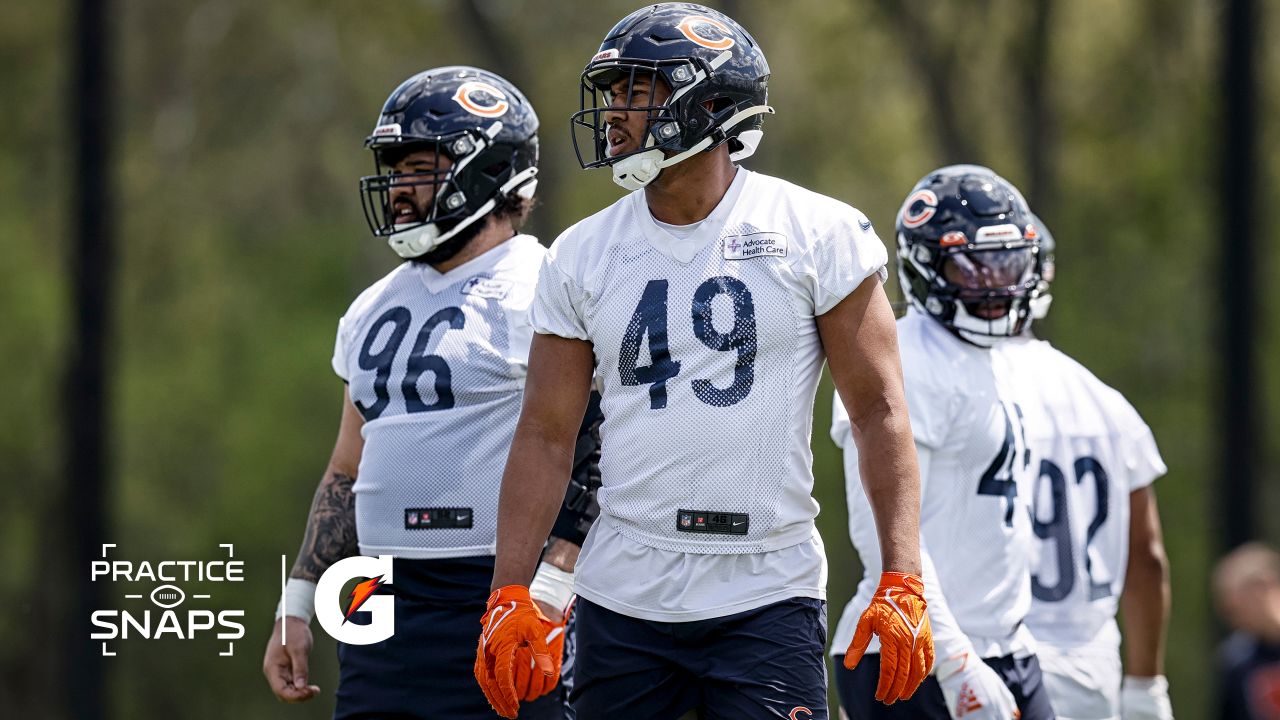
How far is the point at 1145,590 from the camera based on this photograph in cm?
617

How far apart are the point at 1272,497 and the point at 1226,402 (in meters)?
9.81

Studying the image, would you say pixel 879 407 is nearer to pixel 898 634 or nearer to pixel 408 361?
pixel 898 634

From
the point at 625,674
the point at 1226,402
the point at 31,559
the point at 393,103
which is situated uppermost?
the point at 393,103

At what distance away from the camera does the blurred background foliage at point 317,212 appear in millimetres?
19938

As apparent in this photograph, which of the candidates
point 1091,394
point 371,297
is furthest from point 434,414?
point 1091,394

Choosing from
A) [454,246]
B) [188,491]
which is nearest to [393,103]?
[454,246]

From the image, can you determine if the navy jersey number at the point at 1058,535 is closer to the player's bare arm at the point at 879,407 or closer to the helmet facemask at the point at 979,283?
the helmet facemask at the point at 979,283

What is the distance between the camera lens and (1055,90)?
1962 cm

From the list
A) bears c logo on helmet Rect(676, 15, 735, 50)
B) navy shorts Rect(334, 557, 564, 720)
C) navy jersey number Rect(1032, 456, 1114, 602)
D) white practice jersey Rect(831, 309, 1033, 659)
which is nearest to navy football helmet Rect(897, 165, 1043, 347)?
white practice jersey Rect(831, 309, 1033, 659)

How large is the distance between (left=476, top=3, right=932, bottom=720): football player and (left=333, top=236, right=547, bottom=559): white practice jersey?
2.01 ft

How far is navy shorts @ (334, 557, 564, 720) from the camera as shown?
495 cm

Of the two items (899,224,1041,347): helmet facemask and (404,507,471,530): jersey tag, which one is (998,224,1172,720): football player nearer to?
(899,224,1041,347): helmet facemask

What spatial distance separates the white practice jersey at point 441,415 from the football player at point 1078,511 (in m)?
1.73

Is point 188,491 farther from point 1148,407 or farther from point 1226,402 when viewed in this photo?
point 1226,402
